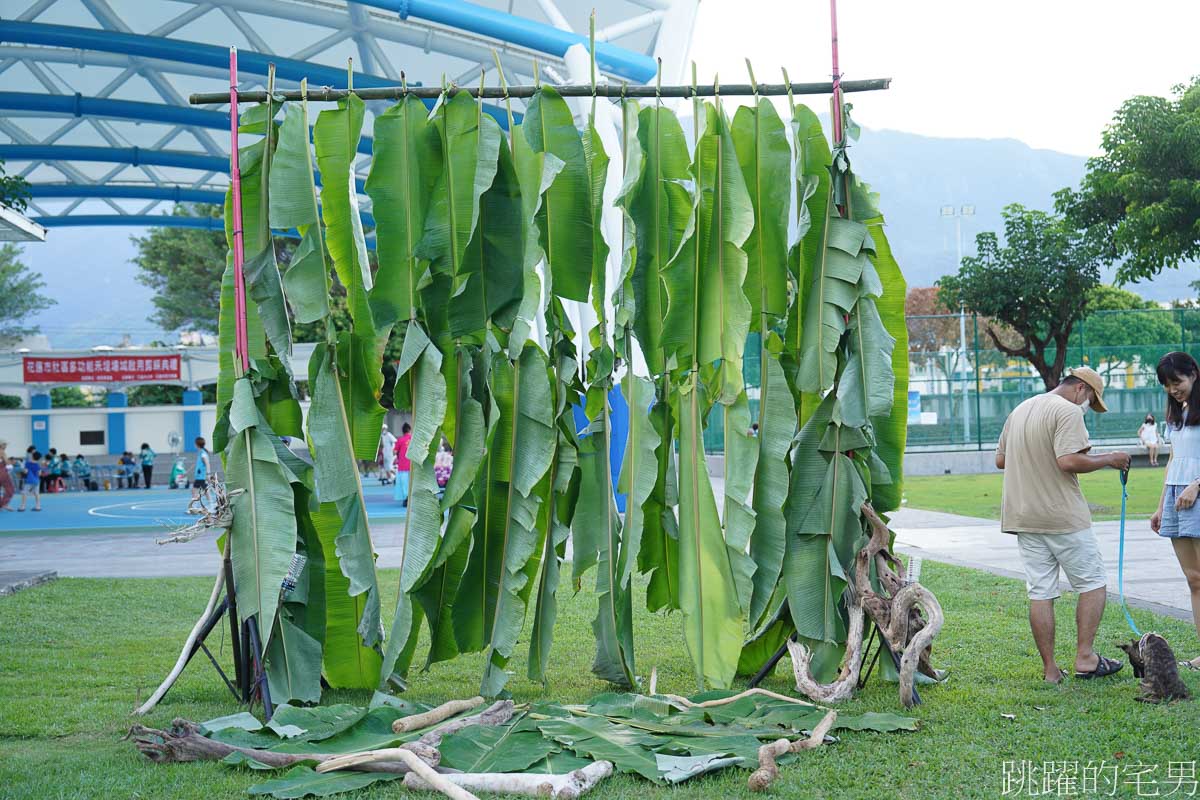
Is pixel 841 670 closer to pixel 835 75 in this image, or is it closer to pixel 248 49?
pixel 835 75

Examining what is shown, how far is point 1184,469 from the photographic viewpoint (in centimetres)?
600

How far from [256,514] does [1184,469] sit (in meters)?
5.04

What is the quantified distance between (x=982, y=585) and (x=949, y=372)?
1866 cm

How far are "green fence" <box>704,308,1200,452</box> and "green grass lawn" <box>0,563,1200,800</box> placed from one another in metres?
18.4

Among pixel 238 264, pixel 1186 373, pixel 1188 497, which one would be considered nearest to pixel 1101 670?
pixel 1188 497

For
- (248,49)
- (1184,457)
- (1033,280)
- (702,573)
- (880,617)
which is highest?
(248,49)

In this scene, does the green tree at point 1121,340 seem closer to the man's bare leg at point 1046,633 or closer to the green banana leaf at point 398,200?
the man's bare leg at point 1046,633

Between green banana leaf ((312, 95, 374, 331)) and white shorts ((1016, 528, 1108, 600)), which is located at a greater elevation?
green banana leaf ((312, 95, 374, 331))

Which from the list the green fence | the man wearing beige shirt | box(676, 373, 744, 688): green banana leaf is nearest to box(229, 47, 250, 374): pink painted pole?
box(676, 373, 744, 688): green banana leaf

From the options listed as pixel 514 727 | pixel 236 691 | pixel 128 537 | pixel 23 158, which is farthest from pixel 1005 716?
pixel 23 158

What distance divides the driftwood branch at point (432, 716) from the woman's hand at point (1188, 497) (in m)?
3.86

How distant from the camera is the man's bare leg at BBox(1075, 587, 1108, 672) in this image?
5.87m

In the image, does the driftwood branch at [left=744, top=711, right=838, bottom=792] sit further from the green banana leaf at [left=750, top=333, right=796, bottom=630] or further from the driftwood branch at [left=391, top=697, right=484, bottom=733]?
the green banana leaf at [left=750, top=333, right=796, bottom=630]

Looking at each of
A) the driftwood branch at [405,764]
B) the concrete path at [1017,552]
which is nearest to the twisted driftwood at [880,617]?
the driftwood branch at [405,764]
